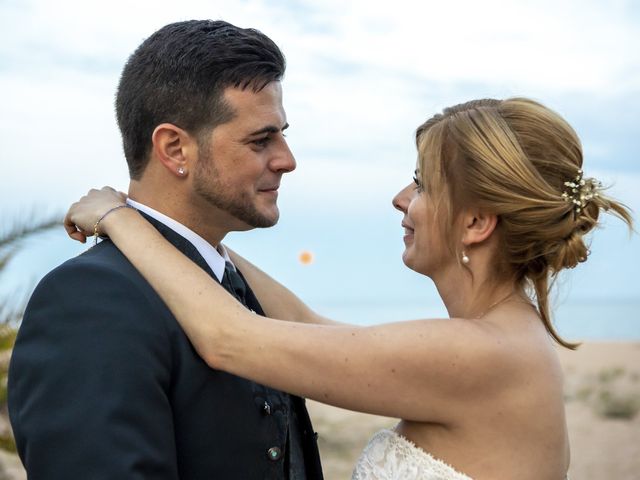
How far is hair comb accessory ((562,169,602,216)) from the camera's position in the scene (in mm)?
3367

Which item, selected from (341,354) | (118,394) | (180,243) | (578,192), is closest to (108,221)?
(180,243)

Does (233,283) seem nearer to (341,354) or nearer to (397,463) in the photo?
(341,354)

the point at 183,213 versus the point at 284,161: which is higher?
the point at 284,161

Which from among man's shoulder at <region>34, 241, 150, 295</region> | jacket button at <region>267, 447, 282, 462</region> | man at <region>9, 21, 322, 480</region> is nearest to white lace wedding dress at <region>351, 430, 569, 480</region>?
man at <region>9, 21, 322, 480</region>

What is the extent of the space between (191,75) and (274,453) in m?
1.37

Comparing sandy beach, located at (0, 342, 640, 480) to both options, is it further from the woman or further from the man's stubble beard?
the woman

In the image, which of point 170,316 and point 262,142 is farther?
point 262,142

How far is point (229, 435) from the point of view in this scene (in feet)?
10.3

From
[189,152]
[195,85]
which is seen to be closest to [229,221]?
[189,152]

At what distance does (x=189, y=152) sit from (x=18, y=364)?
3.25 feet

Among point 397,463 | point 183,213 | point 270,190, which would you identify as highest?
point 270,190

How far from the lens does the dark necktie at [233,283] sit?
141 inches

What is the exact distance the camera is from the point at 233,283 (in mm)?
3613

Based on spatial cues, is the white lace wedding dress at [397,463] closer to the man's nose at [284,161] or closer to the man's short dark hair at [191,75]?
the man's nose at [284,161]
